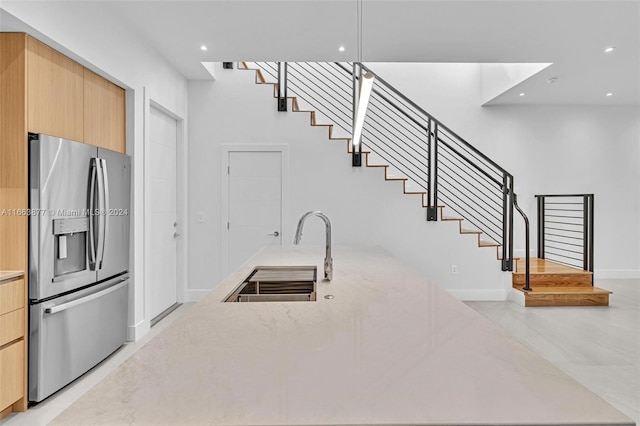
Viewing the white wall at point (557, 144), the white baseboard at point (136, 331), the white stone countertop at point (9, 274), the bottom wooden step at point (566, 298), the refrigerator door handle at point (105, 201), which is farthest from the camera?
the white wall at point (557, 144)

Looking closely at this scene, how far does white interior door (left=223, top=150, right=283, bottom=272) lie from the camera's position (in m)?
5.43

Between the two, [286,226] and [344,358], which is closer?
[344,358]

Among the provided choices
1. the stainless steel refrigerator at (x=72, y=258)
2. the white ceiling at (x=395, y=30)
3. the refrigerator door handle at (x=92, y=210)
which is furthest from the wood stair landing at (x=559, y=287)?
the refrigerator door handle at (x=92, y=210)

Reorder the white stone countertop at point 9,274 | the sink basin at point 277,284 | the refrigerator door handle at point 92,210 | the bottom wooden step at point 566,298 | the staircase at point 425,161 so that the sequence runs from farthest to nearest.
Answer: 1. the staircase at point 425,161
2. the bottom wooden step at point 566,298
3. the refrigerator door handle at point 92,210
4. the white stone countertop at point 9,274
5. the sink basin at point 277,284

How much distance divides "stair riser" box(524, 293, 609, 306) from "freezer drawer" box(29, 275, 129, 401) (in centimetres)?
447

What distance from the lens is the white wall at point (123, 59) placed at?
99.2 inches

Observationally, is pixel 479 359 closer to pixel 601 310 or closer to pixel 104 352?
pixel 104 352

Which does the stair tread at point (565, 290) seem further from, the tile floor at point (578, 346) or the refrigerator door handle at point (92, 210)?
the refrigerator door handle at point (92, 210)

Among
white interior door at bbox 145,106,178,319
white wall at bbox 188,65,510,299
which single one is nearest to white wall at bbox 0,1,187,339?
white interior door at bbox 145,106,178,319

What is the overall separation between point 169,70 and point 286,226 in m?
2.29

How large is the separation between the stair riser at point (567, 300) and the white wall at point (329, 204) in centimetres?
42

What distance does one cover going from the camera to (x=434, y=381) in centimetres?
87

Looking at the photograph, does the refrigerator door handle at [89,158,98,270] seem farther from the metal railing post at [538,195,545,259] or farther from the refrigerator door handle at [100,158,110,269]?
the metal railing post at [538,195,545,259]

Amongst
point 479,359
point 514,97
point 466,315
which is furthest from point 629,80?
point 479,359
